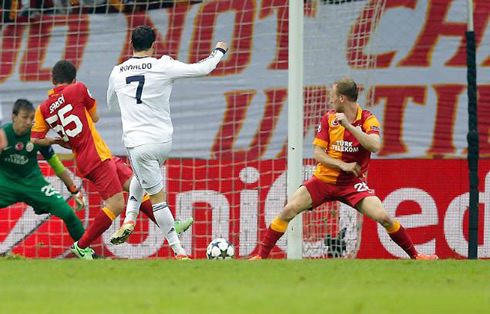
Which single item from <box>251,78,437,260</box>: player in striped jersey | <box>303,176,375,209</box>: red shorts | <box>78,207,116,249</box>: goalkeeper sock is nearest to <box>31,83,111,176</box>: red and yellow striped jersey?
<box>78,207,116,249</box>: goalkeeper sock

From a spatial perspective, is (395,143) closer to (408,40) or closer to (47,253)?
(408,40)

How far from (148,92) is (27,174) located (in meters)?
2.64

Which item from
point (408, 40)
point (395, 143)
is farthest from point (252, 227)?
point (408, 40)

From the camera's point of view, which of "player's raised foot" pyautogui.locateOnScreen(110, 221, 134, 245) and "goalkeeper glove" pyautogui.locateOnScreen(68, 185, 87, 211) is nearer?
"player's raised foot" pyautogui.locateOnScreen(110, 221, 134, 245)

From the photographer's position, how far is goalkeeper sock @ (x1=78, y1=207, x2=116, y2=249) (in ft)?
31.0

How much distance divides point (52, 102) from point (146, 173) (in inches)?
53.7

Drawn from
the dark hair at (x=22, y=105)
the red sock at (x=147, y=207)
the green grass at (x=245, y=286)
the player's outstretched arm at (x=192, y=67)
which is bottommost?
the green grass at (x=245, y=286)

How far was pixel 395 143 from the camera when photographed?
1344cm

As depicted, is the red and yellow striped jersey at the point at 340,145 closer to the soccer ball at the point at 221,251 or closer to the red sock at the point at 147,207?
the soccer ball at the point at 221,251

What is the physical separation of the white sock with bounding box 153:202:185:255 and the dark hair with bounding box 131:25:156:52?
1350mm

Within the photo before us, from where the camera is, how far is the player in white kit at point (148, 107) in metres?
8.84

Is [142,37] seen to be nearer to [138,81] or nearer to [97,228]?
[138,81]

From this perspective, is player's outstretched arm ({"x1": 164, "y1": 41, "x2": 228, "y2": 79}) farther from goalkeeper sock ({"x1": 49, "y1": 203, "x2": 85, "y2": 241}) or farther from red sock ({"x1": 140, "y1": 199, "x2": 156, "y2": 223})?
goalkeeper sock ({"x1": 49, "y1": 203, "x2": 85, "y2": 241})

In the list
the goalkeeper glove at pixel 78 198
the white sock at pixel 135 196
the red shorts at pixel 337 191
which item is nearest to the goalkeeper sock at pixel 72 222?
the goalkeeper glove at pixel 78 198
